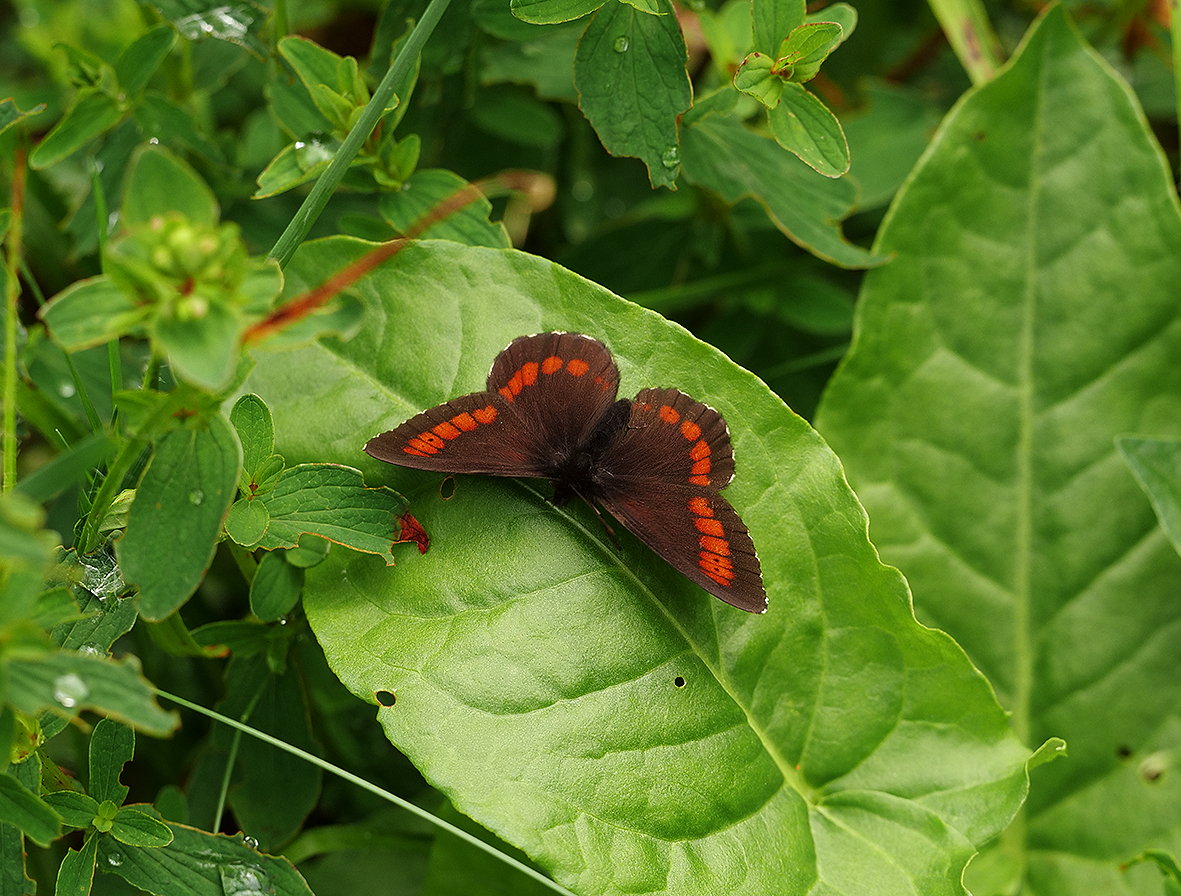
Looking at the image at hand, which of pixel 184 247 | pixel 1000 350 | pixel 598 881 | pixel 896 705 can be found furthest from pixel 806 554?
pixel 184 247

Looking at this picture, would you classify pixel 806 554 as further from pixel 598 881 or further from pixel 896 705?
pixel 598 881

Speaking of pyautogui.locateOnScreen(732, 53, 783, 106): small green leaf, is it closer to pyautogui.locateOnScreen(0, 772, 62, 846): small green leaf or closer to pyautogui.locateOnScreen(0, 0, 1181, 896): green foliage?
pyautogui.locateOnScreen(0, 0, 1181, 896): green foliage

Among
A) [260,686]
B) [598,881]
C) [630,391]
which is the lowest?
[260,686]

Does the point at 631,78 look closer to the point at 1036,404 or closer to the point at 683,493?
the point at 683,493

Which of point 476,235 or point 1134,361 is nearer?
point 476,235

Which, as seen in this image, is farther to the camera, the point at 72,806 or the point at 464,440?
the point at 464,440

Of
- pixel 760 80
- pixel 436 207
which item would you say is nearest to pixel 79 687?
pixel 436 207
